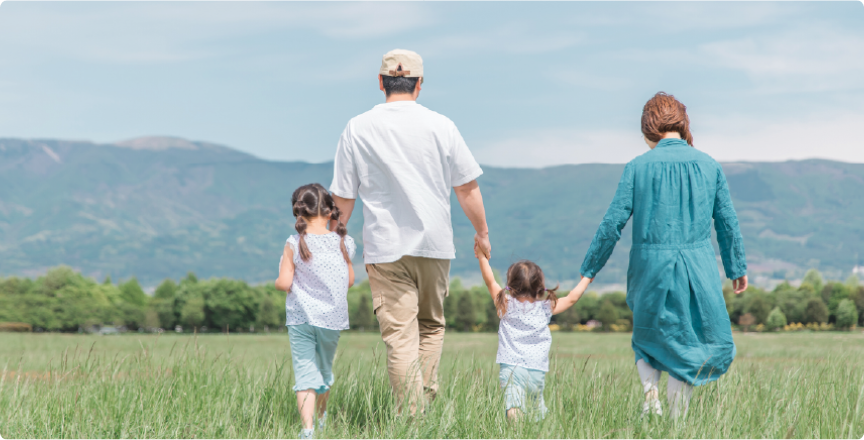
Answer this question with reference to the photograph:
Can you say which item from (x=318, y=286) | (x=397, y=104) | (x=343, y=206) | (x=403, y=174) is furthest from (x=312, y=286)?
(x=397, y=104)

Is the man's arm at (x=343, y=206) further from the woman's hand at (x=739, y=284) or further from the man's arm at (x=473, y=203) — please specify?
the woman's hand at (x=739, y=284)

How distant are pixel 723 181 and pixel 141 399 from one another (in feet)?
13.4

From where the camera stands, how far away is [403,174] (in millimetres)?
4172

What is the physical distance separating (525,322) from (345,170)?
5.17 feet

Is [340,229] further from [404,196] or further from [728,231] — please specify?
[728,231]

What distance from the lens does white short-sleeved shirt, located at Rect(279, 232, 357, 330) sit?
14.1 feet

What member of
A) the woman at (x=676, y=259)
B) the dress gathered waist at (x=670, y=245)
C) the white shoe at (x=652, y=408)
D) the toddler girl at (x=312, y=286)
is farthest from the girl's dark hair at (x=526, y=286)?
the toddler girl at (x=312, y=286)

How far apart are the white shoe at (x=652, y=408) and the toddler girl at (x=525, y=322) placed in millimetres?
660

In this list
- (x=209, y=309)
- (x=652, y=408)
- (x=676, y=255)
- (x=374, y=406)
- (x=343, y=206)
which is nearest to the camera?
(x=652, y=408)

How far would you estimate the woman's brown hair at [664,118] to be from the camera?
4.36 m

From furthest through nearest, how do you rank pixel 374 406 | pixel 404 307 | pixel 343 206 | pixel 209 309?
pixel 209 309
pixel 374 406
pixel 343 206
pixel 404 307

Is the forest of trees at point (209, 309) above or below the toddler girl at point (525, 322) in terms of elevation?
below

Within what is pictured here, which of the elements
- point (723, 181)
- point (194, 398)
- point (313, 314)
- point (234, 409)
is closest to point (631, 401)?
point (723, 181)

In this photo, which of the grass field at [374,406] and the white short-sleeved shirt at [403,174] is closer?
the grass field at [374,406]
